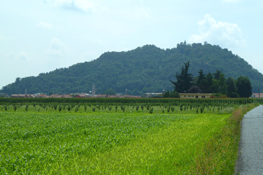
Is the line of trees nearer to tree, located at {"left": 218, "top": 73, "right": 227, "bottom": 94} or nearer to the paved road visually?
tree, located at {"left": 218, "top": 73, "right": 227, "bottom": 94}

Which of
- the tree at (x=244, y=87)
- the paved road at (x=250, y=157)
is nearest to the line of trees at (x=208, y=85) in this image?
the tree at (x=244, y=87)

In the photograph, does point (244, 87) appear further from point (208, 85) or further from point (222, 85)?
point (208, 85)

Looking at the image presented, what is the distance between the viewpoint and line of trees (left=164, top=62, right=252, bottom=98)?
4692 inches

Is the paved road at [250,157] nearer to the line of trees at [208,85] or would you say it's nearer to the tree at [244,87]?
the line of trees at [208,85]

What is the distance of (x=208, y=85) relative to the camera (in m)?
123

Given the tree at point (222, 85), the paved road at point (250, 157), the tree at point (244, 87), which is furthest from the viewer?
the tree at point (244, 87)

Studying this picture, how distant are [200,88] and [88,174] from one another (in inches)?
4629

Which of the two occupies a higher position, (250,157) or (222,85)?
(222,85)

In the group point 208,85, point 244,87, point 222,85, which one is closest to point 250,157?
point 208,85

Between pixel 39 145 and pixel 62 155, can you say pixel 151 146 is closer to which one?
pixel 62 155

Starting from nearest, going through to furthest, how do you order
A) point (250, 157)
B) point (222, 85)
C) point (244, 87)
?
point (250, 157) < point (222, 85) < point (244, 87)

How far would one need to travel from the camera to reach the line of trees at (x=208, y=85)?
119 metres

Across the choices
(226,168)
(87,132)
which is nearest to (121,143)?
(87,132)

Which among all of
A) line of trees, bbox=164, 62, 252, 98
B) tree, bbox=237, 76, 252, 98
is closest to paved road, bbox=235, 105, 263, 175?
line of trees, bbox=164, 62, 252, 98
